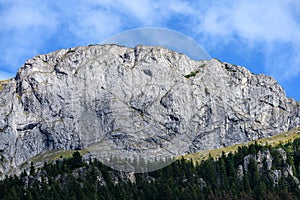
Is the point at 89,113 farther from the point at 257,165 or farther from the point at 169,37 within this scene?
the point at 257,165

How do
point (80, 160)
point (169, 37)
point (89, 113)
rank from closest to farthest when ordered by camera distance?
point (169, 37)
point (89, 113)
point (80, 160)

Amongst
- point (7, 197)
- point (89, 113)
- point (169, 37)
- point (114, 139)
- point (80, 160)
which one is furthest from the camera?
point (80, 160)

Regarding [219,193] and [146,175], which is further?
[146,175]

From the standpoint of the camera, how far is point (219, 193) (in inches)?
4663

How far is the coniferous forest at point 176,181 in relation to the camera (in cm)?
11825

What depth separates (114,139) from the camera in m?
54.2

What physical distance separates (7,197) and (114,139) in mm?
72361

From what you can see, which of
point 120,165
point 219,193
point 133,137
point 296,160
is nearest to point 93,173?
point 219,193

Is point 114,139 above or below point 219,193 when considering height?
below

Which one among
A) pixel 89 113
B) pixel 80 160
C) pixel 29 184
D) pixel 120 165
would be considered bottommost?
pixel 120 165

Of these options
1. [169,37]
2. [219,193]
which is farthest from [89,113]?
[219,193]

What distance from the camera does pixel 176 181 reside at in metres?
138

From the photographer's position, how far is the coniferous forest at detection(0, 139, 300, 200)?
388ft

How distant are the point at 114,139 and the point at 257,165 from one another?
10590 centimetres
